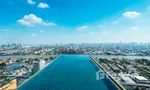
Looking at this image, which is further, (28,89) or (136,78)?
(136,78)

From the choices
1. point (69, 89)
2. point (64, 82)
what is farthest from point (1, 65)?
point (69, 89)

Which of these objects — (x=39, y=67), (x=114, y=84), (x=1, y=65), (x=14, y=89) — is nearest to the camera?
(x=14, y=89)

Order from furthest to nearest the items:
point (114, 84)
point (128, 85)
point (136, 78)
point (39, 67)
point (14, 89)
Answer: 1. point (39, 67)
2. point (136, 78)
3. point (128, 85)
4. point (114, 84)
5. point (14, 89)

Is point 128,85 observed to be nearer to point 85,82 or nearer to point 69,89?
point 85,82

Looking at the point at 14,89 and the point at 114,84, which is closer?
the point at 14,89

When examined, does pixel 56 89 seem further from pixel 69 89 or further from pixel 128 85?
pixel 128 85

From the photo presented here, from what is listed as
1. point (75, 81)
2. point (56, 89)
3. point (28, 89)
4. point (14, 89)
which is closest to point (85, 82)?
Result: point (75, 81)

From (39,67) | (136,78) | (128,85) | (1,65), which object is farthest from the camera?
(1,65)

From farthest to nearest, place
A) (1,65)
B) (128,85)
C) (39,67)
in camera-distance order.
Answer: (1,65)
(39,67)
(128,85)
